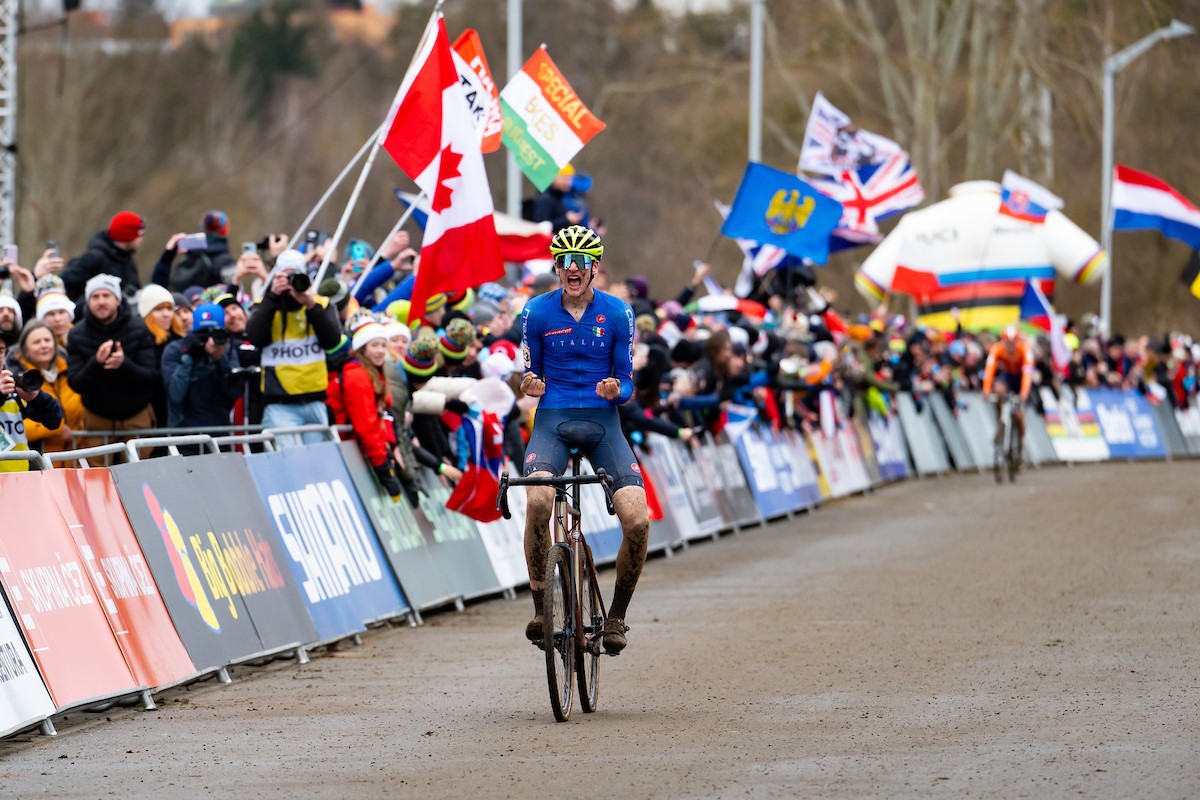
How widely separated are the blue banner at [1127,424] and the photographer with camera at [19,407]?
3203 cm

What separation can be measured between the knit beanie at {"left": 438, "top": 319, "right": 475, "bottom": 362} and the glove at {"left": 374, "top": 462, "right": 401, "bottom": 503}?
1429 millimetres

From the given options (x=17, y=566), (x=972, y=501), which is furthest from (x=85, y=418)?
(x=972, y=501)

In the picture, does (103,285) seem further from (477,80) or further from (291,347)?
(477,80)

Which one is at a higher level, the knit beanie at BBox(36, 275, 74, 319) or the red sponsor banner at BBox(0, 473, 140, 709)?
the knit beanie at BBox(36, 275, 74, 319)

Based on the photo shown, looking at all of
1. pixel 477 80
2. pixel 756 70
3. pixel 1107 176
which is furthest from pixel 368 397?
pixel 1107 176

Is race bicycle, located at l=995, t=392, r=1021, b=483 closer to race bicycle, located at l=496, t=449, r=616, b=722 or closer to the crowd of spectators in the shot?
the crowd of spectators

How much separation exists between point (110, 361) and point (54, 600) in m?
3.38

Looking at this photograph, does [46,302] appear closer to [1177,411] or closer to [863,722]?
[863,722]

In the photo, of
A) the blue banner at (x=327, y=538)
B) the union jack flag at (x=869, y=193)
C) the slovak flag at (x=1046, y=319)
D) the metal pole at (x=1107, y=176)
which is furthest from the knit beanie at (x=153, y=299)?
the metal pole at (x=1107, y=176)

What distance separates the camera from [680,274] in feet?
203

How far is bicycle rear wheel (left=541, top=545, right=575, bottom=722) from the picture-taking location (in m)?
10.5

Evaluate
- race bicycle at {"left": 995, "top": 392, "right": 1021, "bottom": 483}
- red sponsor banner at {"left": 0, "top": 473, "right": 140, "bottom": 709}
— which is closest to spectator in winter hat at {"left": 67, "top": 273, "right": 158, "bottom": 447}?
red sponsor banner at {"left": 0, "top": 473, "right": 140, "bottom": 709}

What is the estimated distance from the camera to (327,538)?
47.3 feet

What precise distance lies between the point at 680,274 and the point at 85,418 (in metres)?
47.9
